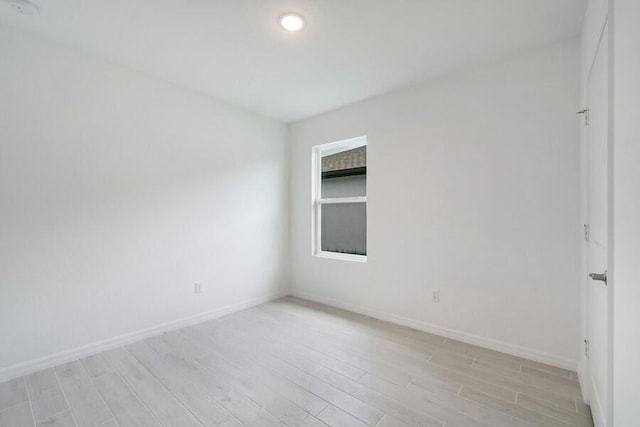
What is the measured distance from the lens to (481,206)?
8.97 feet

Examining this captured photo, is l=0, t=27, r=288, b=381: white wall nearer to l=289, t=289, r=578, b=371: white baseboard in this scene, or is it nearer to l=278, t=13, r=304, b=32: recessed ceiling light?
l=289, t=289, r=578, b=371: white baseboard

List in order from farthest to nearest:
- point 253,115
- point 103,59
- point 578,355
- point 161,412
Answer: point 253,115
point 103,59
point 578,355
point 161,412

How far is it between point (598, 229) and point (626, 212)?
72 cm

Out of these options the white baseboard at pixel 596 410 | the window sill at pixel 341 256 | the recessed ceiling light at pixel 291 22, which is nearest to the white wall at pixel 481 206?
the window sill at pixel 341 256

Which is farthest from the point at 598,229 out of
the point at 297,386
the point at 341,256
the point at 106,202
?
the point at 106,202

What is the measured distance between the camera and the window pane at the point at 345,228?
390 centimetres

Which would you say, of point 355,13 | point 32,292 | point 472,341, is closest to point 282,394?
point 472,341

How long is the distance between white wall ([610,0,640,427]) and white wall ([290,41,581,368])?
1.31 meters

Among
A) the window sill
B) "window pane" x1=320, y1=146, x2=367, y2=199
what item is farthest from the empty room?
"window pane" x1=320, y1=146, x2=367, y2=199

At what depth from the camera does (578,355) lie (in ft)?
7.47

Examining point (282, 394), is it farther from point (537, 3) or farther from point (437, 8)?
point (537, 3)

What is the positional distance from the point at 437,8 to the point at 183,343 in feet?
11.6

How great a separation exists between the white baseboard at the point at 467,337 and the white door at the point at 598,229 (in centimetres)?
49

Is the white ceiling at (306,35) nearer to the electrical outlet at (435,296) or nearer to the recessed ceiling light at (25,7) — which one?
the recessed ceiling light at (25,7)
